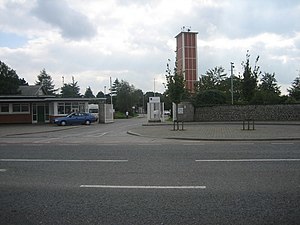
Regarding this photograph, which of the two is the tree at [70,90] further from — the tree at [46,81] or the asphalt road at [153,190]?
the asphalt road at [153,190]

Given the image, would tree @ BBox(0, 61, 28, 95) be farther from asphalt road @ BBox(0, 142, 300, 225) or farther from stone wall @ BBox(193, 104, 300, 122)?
asphalt road @ BBox(0, 142, 300, 225)

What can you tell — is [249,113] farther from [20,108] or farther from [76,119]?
[20,108]

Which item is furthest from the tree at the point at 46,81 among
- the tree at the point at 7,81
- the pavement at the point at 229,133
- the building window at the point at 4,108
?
the pavement at the point at 229,133

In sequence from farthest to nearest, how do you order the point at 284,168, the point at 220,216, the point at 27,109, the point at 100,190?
1. the point at 27,109
2. the point at 284,168
3. the point at 100,190
4. the point at 220,216

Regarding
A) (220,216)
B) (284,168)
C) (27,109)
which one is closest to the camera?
(220,216)

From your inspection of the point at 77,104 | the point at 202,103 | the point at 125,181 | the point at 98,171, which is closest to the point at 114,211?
the point at 125,181

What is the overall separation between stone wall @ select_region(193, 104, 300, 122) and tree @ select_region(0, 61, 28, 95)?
4418 cm

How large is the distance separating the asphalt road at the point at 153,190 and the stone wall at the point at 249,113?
26.9 m

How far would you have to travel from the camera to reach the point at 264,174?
841 centimetres

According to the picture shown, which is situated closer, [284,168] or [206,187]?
[206,187]

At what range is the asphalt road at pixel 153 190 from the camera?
5375 mm

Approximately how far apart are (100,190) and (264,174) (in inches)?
159

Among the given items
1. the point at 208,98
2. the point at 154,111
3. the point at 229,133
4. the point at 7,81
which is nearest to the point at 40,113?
the point at 154,111

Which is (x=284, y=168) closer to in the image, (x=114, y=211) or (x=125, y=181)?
(x=125, y=181)
